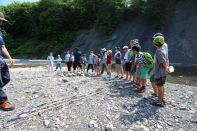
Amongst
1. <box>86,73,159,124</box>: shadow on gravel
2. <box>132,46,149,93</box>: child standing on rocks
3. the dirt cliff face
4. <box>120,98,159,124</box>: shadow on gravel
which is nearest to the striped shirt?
<box>132,46,149,93</box>: child standing on rocks

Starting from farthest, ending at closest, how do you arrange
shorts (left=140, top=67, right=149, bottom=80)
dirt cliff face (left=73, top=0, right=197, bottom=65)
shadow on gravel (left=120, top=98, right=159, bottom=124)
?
dirt cliff face (left=73, top=0, right=197, bottom=65) → shorts (left=140, top=67, right=149, bottom=80) → shadow on gravel (left=120, top=98, right=159, bottom=124)

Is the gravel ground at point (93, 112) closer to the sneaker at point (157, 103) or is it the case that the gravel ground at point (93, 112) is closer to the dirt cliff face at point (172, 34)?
the sneaker at point (157, 103)

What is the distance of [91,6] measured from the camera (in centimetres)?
6109

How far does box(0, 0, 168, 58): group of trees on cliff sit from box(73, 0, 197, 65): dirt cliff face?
1.28 meters

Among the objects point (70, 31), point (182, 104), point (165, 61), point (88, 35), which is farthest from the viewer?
point (70, 31)

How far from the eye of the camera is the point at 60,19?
64.4 metres

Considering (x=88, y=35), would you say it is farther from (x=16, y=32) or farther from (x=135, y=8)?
(x=16, y=32)

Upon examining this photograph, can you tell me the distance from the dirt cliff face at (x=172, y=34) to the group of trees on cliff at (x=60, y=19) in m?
1.28

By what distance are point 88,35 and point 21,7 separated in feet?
88.1

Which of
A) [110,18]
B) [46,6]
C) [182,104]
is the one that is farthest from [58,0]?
[182,104]

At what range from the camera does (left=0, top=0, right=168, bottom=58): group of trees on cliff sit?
5066 centimetres

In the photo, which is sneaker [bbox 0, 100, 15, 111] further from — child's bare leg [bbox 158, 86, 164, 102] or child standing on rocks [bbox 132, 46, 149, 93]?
child standing on rocks [bbox 132, 46, 149, 93]

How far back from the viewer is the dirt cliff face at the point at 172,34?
40031 millimetres

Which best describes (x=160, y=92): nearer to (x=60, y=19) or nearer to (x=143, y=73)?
(x=143, y=73)
